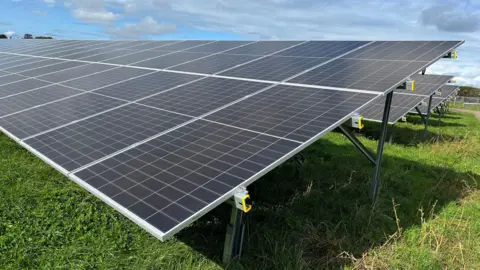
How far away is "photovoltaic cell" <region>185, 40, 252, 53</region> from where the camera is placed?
38.5 feet

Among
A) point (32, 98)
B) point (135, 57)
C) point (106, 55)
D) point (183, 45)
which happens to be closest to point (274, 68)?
point (32, 98)

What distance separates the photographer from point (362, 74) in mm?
6637

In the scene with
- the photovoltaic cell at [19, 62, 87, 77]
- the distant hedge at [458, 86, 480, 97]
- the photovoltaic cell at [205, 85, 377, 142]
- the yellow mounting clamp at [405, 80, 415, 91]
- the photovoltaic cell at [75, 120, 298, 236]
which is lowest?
the distant hedge at [458, 86, 480, 97]

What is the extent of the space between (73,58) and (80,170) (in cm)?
1057

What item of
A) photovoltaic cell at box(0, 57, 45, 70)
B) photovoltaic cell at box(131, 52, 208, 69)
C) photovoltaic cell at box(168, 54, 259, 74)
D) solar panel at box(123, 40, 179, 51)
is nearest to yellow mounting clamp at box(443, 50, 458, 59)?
photovoltaic cell at box(168, 54, 259, 74)

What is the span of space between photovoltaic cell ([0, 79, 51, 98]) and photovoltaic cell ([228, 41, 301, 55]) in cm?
551

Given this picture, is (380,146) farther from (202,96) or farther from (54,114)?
(54,114)

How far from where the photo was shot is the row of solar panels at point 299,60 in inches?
256

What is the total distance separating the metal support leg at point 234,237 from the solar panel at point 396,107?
29.7 ft

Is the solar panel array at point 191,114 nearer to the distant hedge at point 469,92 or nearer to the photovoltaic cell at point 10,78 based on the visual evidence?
the photovoltaic cell at point 10,78

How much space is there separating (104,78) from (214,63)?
2.93 m

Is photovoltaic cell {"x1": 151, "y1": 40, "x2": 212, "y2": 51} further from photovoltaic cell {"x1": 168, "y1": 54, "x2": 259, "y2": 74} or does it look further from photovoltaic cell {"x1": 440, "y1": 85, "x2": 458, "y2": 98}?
photovoltaic cell {"x1": 440, "y1": 85, "x2": 458, "y2": 98}

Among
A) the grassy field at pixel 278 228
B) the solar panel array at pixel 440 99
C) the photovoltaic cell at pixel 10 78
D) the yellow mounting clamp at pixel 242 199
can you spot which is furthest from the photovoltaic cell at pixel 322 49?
the solar panel array at pixel 440 99

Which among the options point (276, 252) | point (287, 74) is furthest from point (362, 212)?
point (287, 74)
